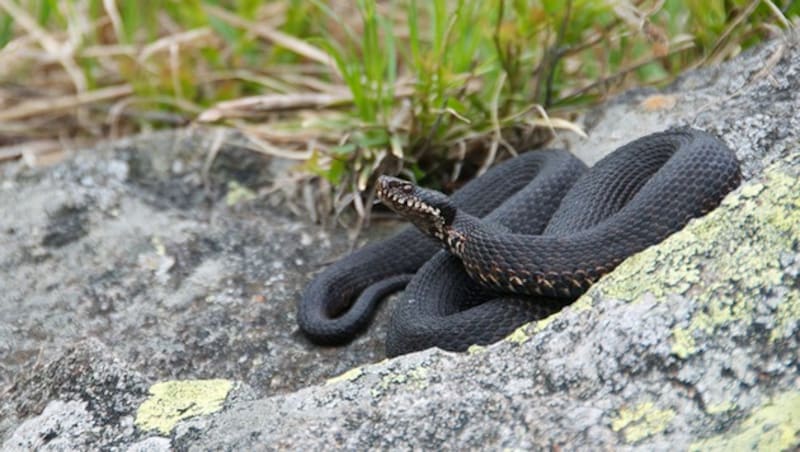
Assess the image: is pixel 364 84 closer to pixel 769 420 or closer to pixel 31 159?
pixel 31 159

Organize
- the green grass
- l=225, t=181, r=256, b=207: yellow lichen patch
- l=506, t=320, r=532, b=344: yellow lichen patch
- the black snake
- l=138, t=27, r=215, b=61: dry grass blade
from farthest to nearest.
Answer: l=138, t=27, r=215, b=61: dry grass blade
l=225, t=181, r=256, b=207: yellow lichen patch
the green grass
the black snake
l=506, t=320, r=532, b=344: yellow lichen patch

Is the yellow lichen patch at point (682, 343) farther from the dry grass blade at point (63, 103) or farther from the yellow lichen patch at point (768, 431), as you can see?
the dry grass blade at point (63, 103)

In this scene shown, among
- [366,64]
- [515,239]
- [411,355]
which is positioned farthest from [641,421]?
[366,64]

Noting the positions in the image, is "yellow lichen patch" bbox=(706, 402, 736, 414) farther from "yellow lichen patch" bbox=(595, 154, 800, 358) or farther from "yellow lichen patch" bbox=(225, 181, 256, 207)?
"yellow lichen patch" bbox=(225, 181, 256, 207)

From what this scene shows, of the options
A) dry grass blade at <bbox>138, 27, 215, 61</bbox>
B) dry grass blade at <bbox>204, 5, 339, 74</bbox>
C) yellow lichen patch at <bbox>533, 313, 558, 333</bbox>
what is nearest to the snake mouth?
yellow lichen patch at <bbox>533, 313, 558, 333</bbox>

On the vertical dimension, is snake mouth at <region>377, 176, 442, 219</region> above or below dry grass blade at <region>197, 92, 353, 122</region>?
above

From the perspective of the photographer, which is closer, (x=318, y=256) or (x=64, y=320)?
(x=64, y=320)

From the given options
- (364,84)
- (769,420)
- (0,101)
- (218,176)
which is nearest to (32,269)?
(218,176)
